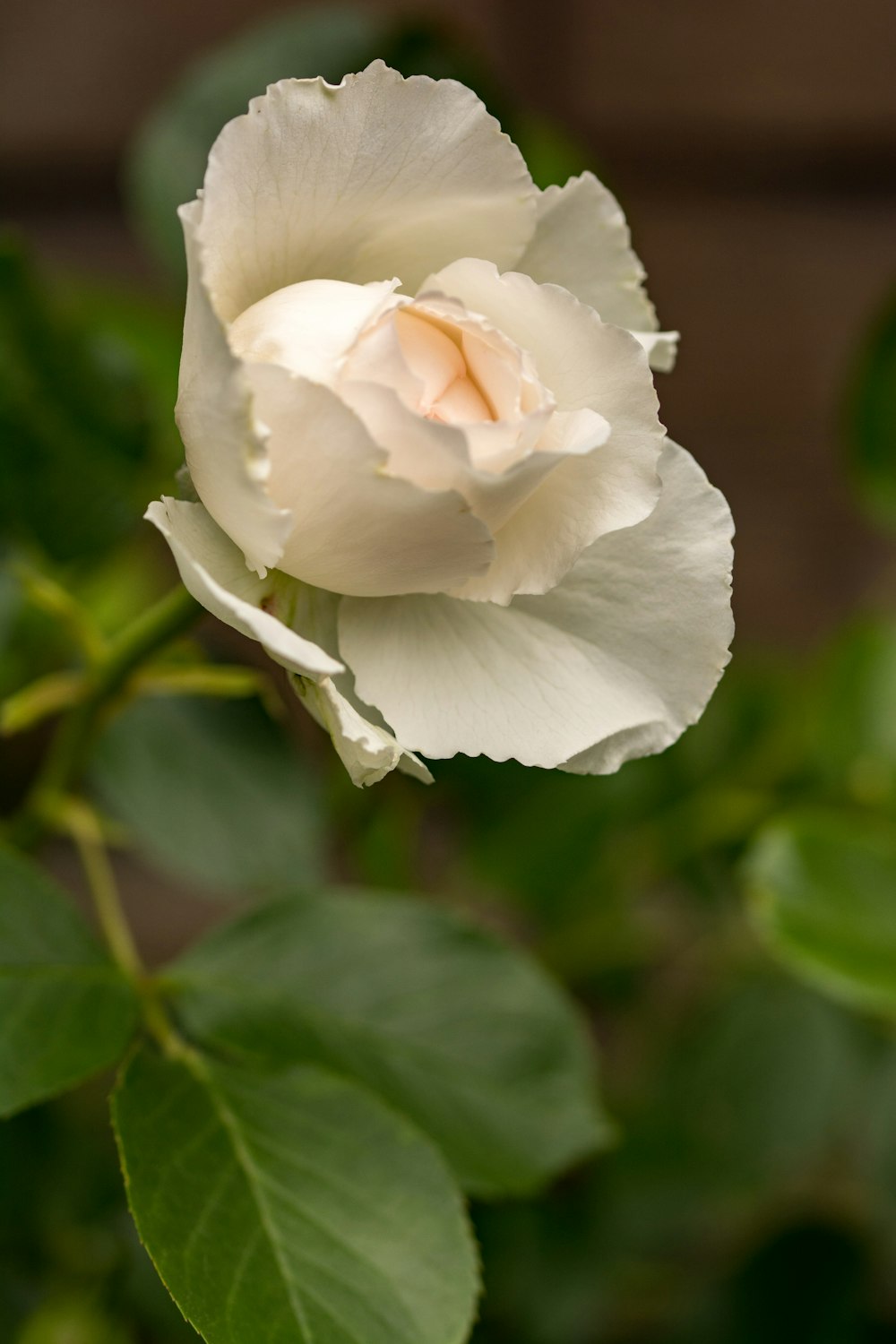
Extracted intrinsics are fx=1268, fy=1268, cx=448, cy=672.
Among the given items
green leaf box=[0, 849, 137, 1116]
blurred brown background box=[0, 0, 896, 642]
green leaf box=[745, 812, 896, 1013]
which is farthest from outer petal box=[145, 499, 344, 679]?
blurred brown background box=[0, 0, 896, 642]

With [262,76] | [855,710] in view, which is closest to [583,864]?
[855,710]

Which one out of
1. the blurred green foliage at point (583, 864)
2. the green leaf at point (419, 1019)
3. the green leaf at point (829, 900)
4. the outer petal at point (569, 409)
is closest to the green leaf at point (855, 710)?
the blurred green foliage at point (583, 864)

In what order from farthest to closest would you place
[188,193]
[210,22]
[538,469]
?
1. [210,22]
2. [188,193]
3. [538,469]

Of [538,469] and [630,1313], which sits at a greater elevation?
[538,469]

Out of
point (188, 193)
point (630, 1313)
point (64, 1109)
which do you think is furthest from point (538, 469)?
point (630, 1313)

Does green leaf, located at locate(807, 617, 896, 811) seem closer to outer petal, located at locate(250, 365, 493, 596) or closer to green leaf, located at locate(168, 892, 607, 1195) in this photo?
green leaf, located at locate(168, 892, 607, 1195)

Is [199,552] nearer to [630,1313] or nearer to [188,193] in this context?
[188,193]
